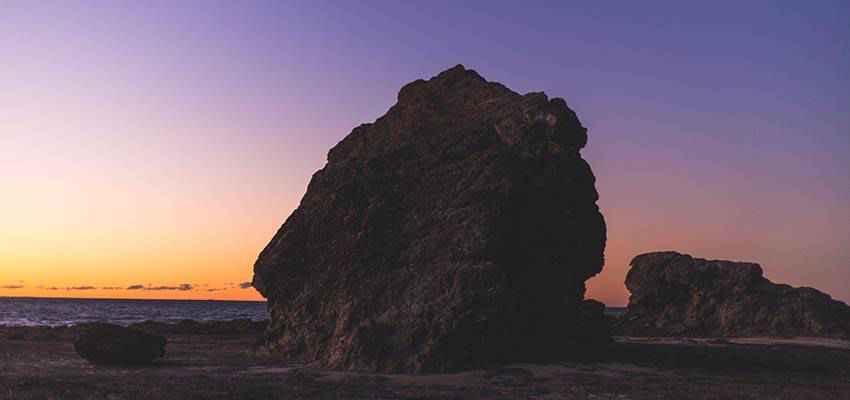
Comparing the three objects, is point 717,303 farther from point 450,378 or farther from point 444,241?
point 450,378

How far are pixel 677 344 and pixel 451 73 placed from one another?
1553 centimetres

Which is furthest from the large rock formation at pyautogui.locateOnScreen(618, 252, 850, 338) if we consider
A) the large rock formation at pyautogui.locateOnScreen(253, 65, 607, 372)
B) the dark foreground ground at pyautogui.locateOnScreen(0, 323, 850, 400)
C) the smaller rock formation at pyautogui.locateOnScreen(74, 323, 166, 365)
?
the smaller rock formation at pyautogui.locateOnScreen(74, 323, 166, 365)

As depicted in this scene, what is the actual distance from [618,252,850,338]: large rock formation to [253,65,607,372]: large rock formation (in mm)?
21906

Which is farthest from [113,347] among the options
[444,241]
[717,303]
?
[717,303]

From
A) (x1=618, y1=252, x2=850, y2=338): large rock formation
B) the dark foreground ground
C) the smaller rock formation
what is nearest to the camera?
the dark foreground ground

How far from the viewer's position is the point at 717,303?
4781 centimetres

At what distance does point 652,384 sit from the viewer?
19.6 m

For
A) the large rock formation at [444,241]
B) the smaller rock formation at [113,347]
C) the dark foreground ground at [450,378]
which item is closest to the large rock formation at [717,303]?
the dark foreground ground at [450,378]

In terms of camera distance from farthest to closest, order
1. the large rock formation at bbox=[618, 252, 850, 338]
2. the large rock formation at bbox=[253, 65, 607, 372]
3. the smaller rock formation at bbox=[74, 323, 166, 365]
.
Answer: the large rock formation at bbox=[618, 252, 850, 338] < the smaller rock formation at bbox=[74, 323, 166, 365] < the large rock formation at bbox=[253, 65, 607, 372]

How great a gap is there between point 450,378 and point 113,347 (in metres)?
10.7

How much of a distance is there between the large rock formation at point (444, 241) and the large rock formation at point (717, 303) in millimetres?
21906

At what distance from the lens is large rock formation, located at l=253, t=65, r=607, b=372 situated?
2311 cm

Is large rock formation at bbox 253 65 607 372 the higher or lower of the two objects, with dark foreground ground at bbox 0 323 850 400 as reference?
higher

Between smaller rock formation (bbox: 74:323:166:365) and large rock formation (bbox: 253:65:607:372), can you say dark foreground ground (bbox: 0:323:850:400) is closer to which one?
smaller rock formation (bbox: 74:323:166:365)
